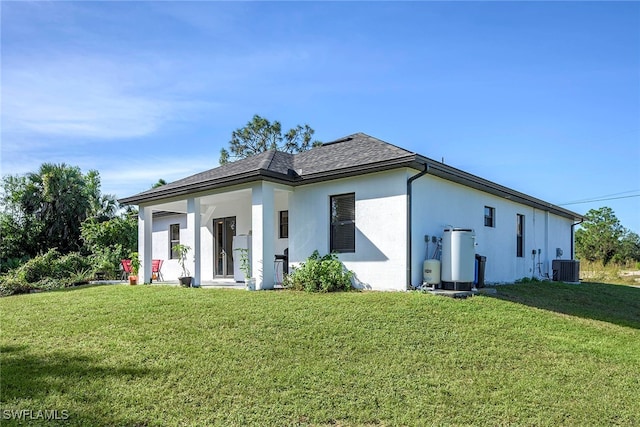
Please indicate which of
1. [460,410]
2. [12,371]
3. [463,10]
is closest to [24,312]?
[12,371]

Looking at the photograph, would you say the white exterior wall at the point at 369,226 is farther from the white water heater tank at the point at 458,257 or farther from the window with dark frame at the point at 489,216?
the window with dark frame at the point at 489,216

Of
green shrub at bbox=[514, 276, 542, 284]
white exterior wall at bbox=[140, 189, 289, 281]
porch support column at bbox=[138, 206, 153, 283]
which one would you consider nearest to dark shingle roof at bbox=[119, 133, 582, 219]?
porch support column at bbox=[138, 206, 153, 283]

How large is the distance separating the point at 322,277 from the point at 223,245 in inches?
242

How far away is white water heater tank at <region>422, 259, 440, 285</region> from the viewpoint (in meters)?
9.96

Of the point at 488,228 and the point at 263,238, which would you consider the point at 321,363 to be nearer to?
the point at 263,238

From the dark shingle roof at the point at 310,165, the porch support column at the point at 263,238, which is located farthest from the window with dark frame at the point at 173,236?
the porch support column at the point at 263,238

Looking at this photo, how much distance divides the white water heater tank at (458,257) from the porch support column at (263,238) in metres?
4.22

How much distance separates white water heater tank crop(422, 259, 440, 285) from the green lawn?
93 cm

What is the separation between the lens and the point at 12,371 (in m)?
5.45

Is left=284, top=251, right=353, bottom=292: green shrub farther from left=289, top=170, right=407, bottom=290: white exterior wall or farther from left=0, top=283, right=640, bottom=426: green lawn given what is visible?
left=0, top=283, right=640, bottom=426: green lawn

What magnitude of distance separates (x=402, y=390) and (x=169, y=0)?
841 centimetres

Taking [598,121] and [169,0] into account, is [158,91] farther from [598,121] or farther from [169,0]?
[598,121]

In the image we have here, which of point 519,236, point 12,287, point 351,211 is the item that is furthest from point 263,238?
point 519,236

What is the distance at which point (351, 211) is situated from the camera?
10.9 m
